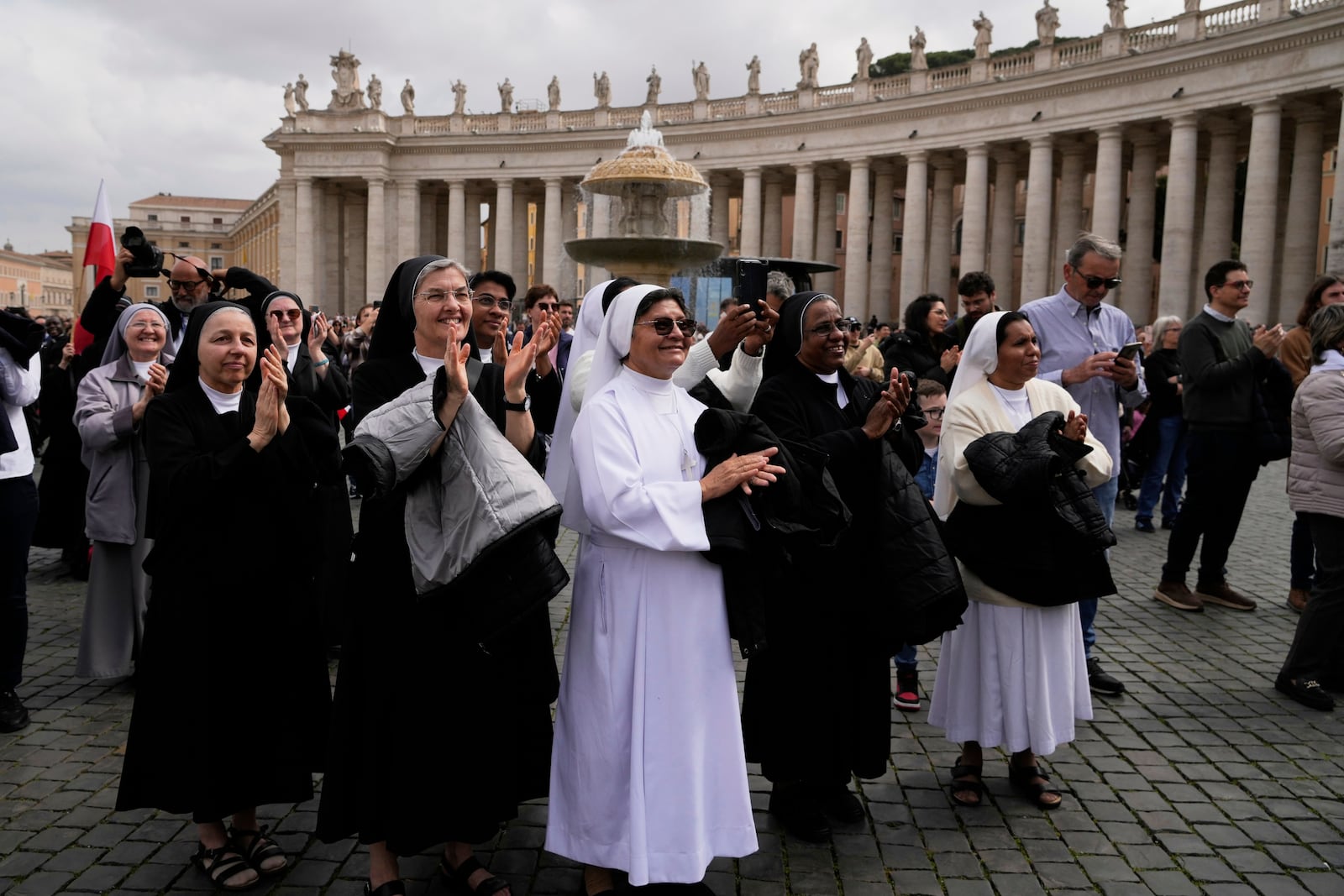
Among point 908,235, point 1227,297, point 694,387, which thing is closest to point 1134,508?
point 1227,297

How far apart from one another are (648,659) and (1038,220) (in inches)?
1465

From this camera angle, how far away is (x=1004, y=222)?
4075cm

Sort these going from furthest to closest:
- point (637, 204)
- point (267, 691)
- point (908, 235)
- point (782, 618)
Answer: point (908, 235) → point (637, 204) → point (782, 618) → point (267, 691)

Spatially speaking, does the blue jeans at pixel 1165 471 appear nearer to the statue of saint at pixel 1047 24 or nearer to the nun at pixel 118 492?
the nun at pixel 118 492

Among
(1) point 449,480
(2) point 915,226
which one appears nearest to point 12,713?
(1) point 449,480

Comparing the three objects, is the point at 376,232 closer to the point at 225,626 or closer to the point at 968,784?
the point at 225,626

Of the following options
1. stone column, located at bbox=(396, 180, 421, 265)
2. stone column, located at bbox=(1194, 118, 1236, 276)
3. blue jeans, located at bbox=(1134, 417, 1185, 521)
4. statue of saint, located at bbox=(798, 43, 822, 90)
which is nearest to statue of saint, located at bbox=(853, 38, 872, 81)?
statue of saint, located at bbox=(798, 43, 822, 90)

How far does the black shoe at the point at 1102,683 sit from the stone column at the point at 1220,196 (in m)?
32.1

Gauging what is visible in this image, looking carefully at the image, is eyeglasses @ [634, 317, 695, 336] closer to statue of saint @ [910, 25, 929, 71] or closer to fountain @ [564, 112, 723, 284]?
fountain @ [564, 112, 723, 284]

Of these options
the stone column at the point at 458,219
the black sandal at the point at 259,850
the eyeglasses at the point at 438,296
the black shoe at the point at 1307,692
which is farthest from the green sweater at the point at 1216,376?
the stone column at the point at 458,219

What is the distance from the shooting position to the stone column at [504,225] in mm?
52031

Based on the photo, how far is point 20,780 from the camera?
4.84m

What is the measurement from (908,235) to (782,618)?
3873 centimetres

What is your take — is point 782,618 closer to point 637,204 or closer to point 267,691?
point 267,691
